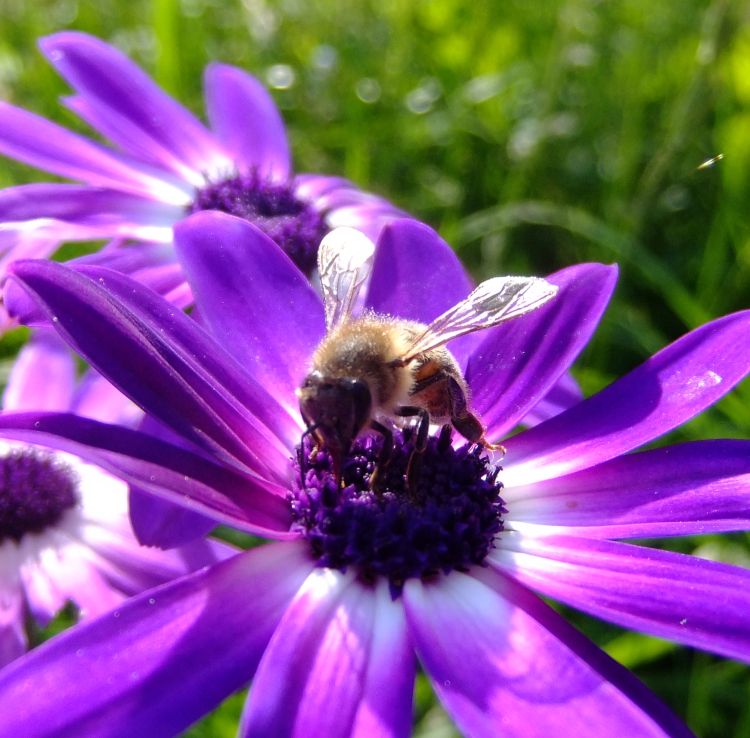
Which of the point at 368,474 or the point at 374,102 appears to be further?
the point at 374,102

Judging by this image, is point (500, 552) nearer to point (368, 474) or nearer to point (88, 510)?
point (368, 474)

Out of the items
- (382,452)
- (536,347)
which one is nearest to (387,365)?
(382,452)

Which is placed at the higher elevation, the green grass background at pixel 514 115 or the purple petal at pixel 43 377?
the green grass background at pixel 514 115

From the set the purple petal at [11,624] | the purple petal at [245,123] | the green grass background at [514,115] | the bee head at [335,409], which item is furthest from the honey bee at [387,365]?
the green grass background at [514,115]

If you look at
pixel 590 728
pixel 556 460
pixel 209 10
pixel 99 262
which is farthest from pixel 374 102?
pixel 590 728

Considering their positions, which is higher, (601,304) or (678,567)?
(601,304)

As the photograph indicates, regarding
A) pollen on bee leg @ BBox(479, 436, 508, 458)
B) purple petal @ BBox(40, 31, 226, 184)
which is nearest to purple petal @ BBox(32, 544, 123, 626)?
pollen on bee leg @ BBox(479, 436, 508, 458)

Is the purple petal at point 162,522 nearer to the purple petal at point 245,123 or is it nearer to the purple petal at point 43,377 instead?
the purple petal at point 43,377

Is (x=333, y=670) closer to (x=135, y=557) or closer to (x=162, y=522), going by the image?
(x=162, y=522)
